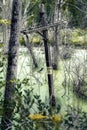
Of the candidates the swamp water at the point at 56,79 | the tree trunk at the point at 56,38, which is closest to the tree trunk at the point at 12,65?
the swamp water at the point at 56,79

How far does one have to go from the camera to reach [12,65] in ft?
18.9

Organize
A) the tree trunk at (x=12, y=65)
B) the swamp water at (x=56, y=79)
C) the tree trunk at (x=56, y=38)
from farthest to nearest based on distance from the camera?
1. the tree trunk at (x=56, y=38)
2. the swamp water at (x=56, y=79)
3. the tree trunk at (x=12, y=65)

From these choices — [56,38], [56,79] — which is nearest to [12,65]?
[56,79]

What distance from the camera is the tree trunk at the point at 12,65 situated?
5645mm

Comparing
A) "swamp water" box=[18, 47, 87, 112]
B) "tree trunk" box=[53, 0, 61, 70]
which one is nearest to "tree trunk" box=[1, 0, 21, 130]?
"swamp water" box=[18, 47, 87, 112]

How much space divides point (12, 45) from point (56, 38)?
525 centimetres

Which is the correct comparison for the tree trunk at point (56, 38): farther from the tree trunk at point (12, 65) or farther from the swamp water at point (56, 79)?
the tree trunk at point (12, 65)

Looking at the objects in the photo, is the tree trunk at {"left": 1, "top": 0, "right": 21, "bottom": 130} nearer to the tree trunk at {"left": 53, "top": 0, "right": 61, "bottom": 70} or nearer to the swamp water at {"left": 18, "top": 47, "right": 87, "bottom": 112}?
the swamp water at {"left": 18, "top": 47, "right": 87, "bottom": 112}

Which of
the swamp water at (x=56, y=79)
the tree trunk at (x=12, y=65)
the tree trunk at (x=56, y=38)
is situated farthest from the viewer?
the tree trunk at (x=56, y=38)

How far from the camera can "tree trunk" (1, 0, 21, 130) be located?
5.64 m

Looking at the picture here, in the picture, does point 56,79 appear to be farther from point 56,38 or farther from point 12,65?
point 12,65

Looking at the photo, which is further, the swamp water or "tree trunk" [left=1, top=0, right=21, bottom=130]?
the swamp water

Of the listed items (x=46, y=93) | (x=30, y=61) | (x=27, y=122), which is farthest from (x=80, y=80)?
(x=27, y=122)

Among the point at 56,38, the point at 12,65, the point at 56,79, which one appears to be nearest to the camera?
the point at 12,65
